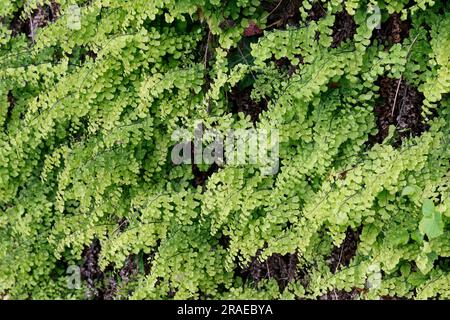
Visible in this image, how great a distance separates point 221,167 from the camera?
3.59m

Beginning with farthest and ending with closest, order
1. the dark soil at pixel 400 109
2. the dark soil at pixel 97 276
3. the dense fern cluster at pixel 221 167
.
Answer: the dark soil at pixel 97 276 < the dark soil at pixel 400 109 < the dense fern cluster at pixel 221 167

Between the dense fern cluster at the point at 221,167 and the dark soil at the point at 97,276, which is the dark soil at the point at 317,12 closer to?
the dense fern cluster at the point at 221,167

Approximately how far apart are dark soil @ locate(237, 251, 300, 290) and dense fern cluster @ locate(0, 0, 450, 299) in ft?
0.07

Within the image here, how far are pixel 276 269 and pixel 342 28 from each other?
1.48 m

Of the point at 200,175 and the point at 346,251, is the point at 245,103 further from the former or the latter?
the point at 346,251

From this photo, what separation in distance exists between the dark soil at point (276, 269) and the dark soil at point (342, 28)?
1285mm

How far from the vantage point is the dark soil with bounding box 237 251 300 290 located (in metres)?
3.58

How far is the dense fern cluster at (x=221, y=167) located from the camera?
293 cm

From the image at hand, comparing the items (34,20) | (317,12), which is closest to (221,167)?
(317,12)

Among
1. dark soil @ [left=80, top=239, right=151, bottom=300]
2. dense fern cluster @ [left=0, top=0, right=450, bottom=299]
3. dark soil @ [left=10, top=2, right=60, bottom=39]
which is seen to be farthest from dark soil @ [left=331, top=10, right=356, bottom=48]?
dark soil @ [left=80, top=239, right=151, bottom=300]

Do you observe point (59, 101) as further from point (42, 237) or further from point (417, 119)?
point (417, 119)

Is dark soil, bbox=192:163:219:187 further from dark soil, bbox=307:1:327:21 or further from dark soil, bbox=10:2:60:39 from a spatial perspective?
dark soil, bbox=10:2:60:39

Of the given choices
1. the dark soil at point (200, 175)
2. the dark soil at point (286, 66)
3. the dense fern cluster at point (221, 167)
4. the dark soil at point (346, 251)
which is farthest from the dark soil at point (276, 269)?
the dark soil at point (286, 66)
